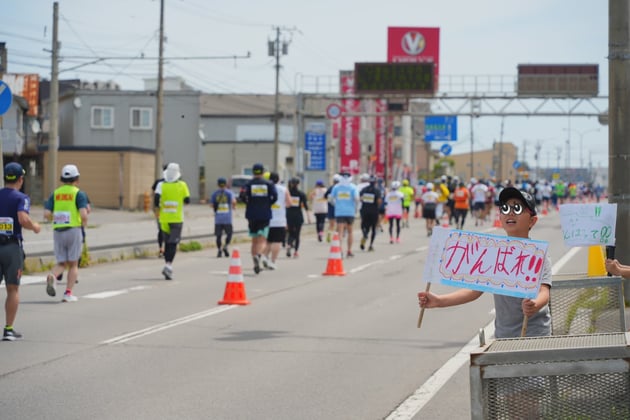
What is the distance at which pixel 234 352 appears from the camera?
33.9 ft

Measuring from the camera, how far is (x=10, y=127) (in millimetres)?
57344

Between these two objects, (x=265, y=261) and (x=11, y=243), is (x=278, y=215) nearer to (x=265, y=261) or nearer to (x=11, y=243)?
(x=265, y=261)

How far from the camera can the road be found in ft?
25.6

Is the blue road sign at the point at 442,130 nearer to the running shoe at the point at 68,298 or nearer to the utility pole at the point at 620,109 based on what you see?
the running shoe at the point at 68,298

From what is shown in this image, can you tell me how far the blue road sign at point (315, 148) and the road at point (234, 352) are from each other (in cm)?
4591

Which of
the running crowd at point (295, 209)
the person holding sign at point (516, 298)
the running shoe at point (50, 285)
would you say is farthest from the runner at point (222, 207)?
the person holding sign at point (516, 298)

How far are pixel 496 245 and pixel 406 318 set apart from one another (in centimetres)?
790

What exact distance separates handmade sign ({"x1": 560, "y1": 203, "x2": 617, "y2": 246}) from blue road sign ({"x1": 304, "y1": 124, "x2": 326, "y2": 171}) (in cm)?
5510

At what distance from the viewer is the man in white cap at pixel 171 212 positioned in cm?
1770

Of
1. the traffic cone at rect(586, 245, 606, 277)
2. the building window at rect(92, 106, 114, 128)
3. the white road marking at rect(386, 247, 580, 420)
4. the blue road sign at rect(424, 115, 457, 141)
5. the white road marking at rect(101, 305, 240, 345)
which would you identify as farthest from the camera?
the blue road sign at rect(424, 115, 457, 141)

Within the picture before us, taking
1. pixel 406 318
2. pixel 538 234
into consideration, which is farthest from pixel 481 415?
pixel 538 234

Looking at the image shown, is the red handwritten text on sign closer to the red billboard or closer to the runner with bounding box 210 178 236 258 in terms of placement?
the runner with bounding box 210 178 236 258

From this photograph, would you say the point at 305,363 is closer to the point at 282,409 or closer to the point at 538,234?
the point at 282,409

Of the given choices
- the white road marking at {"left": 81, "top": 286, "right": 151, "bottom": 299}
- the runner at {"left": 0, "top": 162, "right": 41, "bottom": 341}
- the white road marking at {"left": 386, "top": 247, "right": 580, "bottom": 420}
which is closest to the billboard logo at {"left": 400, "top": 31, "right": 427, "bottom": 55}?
the white road marking at {"left": 81, "top": 286, "right": 151, "bottom": 299}
